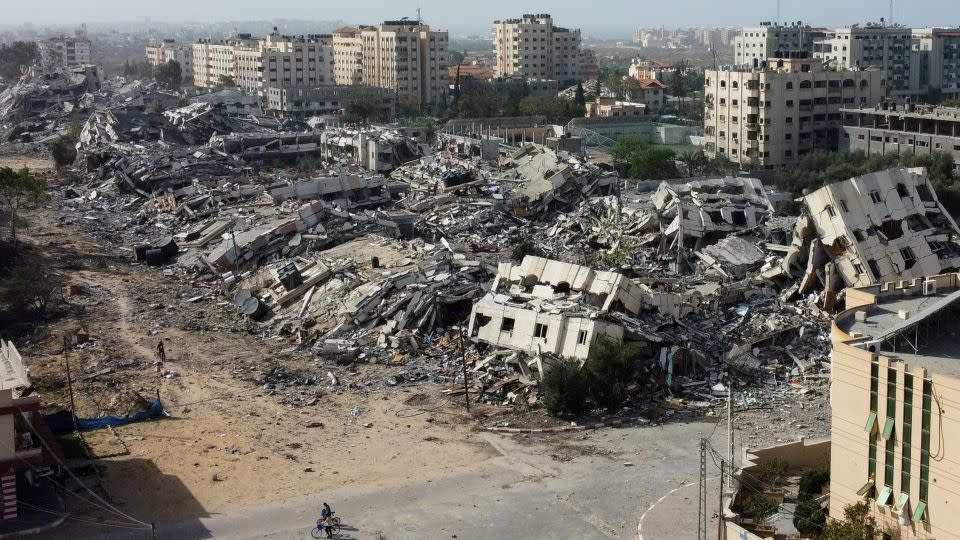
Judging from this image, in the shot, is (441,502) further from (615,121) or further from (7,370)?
(615,121)

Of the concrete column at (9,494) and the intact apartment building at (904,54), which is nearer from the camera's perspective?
the concrete column at (9,494)

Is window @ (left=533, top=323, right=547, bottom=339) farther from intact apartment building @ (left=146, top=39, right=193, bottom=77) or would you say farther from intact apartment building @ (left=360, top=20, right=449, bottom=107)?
intact apartment building @ (left=146, top=39, right=193, bottom=77)

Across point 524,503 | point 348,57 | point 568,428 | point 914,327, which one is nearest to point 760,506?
point 914,327

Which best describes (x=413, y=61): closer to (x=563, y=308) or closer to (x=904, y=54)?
(x=904, y=54)

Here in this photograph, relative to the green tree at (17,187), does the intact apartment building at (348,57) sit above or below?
above

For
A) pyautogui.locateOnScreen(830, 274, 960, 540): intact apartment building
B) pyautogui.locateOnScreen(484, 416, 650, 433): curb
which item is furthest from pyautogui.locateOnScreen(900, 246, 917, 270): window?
pyautogui.locateOnScreen(830, 274, 960, 540): intact apartment building

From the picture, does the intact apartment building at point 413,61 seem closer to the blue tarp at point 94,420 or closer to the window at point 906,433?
the blue tarp at point 94,420

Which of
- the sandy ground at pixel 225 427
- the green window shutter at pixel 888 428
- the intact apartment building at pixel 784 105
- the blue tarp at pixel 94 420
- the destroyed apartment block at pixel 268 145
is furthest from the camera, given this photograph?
the destroyed apartment block at pixel 268 145

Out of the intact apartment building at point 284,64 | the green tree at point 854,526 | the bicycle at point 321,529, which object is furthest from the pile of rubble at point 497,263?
the intact apartment building at point 284,64
